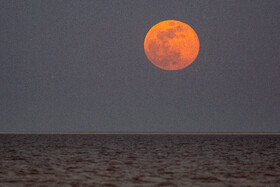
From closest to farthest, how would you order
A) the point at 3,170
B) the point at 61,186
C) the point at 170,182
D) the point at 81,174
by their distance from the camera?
the point at 61,186, the point at 170,182, the point at 81,174, the point at 3,170

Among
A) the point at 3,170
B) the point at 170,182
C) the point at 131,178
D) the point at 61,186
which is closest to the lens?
the point at 61,186

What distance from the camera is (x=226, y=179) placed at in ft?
70.5

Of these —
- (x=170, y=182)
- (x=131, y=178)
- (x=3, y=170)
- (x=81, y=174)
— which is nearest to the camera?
(x=170, y=182)

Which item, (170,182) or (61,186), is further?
(170,182)

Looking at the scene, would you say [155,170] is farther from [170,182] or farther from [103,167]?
[170,182]

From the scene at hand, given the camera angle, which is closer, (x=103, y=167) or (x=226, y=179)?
(x=226, y=179)

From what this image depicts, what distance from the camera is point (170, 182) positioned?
803 inches

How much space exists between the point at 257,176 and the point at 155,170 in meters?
5.66

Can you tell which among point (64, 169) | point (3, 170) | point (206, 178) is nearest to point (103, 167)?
point (64, 169)

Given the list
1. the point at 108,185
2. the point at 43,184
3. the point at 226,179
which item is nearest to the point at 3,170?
the point at 43,184

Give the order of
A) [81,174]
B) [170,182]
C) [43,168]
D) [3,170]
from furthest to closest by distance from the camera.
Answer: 1. [43,168]
2. [3,170]
3. [81,174]
4. [170,182]

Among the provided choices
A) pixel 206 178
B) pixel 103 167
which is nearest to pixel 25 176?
pixel 103 167

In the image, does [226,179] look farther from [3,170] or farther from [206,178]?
[3,170]

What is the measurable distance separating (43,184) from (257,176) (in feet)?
33.7
